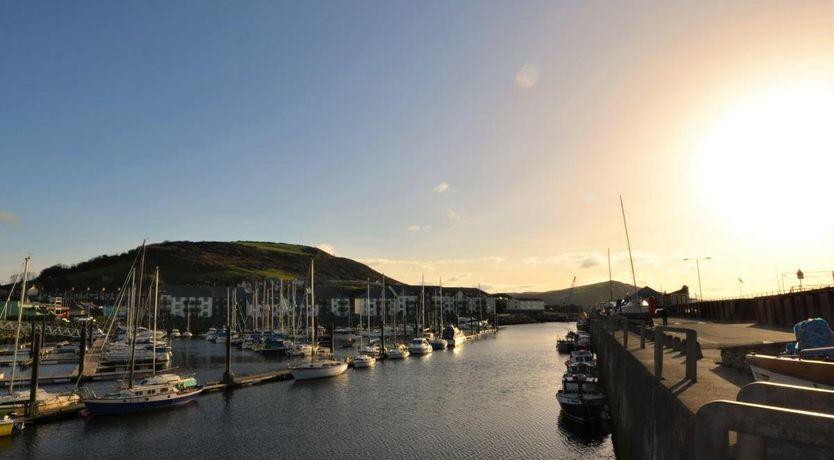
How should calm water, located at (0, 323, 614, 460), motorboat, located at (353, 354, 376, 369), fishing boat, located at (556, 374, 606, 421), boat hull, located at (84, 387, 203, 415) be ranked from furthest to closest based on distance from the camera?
motorboat, located at (353, 354, 376, 369) → boat hull, located at (84, 387, 203, 415) → fishing boat, located at (556, 374, 606, 421) → calm water, located at (0, 323, 614, 460)

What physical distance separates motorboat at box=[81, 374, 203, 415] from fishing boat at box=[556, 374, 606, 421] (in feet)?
114

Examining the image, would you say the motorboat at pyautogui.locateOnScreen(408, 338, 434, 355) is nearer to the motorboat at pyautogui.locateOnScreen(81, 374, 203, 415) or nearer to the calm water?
the calm water

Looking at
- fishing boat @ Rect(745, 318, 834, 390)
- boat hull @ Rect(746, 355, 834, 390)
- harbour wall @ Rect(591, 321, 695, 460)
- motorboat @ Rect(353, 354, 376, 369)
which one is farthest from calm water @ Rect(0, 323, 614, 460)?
boat hull @ Rect(746, 355, 834, 390)

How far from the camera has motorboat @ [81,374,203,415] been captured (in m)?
43.1

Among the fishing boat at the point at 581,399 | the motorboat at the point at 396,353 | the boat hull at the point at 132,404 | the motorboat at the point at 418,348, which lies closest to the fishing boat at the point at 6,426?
the boat hull at the point at 132,404

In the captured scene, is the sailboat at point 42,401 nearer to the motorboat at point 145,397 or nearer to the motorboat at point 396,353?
the motorboat at point 145,397

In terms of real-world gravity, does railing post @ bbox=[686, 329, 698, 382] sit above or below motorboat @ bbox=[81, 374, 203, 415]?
above

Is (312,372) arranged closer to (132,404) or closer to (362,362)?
(362,362)

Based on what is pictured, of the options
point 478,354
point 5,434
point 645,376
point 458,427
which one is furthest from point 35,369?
point 478,354

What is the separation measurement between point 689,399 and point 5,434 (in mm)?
44834

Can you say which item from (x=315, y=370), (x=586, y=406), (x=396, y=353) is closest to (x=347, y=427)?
(x=586, y=406)

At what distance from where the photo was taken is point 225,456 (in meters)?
32.6

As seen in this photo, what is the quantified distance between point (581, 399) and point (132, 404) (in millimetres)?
38334

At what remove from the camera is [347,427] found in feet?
129
